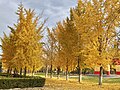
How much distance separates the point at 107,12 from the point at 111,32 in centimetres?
172

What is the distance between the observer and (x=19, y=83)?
1512cm

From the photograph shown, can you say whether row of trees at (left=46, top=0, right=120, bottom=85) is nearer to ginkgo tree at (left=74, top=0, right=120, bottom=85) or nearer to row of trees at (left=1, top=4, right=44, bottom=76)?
ginkgo tree at (left=74, top=0, right=120, bottom=85)

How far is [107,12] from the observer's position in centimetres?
1947

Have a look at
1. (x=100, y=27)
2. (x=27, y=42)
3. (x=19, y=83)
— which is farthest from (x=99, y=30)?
(x=19, y=83)

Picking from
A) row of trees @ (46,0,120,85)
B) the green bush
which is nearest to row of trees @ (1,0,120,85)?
row of trees @ (46,0,120,85)

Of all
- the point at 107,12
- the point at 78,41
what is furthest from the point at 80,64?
the point at 107,12

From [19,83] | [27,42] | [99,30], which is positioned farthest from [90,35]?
[19,83]

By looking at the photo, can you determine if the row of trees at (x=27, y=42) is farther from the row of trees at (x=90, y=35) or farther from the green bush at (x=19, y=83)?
the green bush at (x=19, y=83)

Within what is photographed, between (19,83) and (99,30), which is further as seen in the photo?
(99,30)

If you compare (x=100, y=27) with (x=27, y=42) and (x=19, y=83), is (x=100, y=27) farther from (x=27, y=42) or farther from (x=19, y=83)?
(x=19, y=83)

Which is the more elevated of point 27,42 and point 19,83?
point 27,42

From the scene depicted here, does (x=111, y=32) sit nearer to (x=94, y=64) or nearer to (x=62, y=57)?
(x=94, y=64)

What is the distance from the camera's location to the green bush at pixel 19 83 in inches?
562

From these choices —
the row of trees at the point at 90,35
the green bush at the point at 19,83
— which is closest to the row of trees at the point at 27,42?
the row of trees at the point at 90,35
